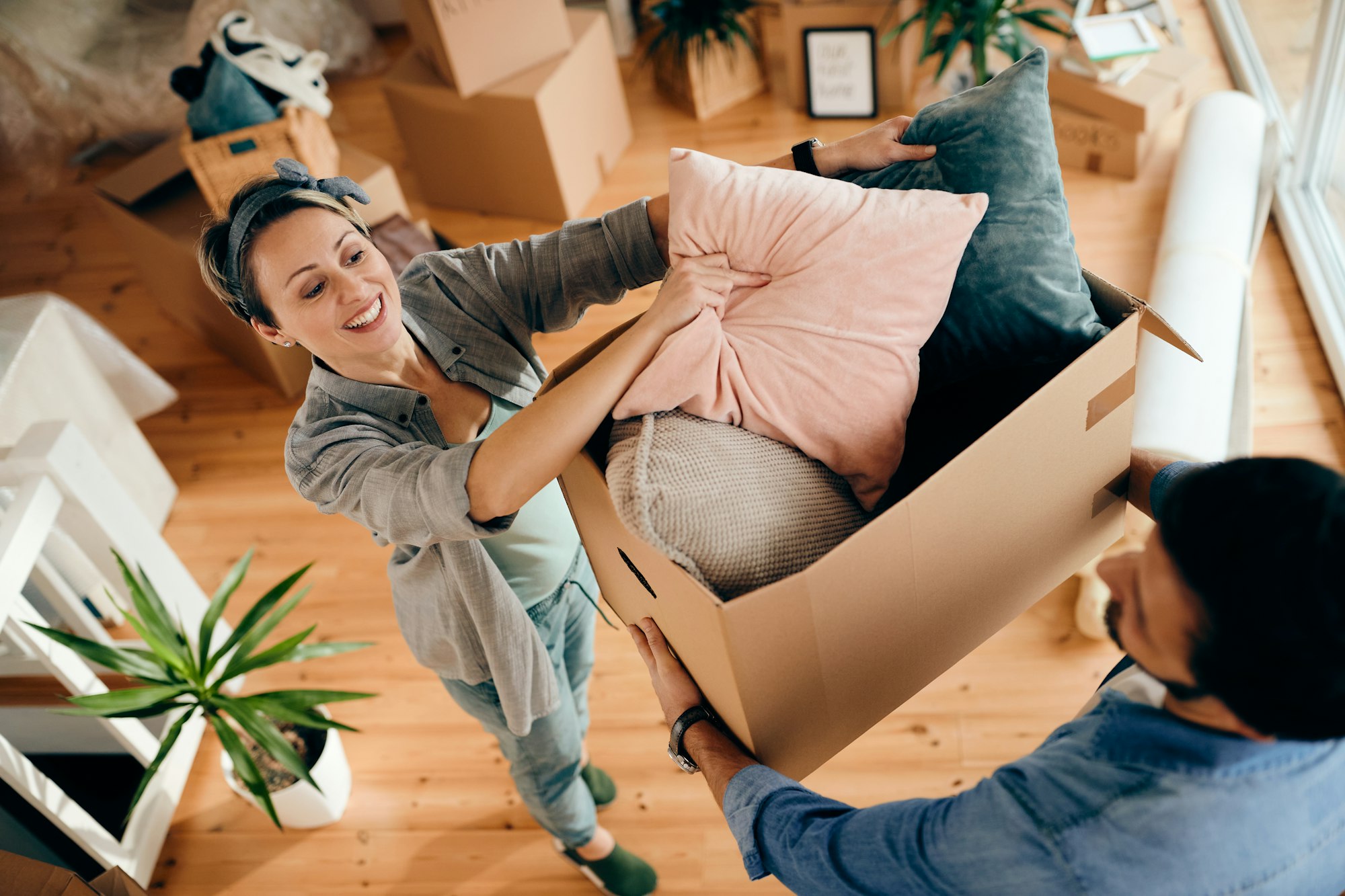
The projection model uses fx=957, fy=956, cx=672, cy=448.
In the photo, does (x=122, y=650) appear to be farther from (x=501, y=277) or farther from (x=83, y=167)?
(x=83, y=167)

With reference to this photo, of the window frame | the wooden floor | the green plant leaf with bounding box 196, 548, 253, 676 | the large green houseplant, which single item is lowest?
the wooden floor

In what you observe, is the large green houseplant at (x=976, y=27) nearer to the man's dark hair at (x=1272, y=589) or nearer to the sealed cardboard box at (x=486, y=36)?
the sealed cardboard box at (x=486, y=36)

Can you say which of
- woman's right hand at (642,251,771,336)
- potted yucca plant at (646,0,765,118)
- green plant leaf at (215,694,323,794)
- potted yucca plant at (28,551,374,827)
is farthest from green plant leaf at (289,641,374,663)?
potted yucca plant at (646,0,765,118)

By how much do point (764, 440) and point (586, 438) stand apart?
0.53 feet

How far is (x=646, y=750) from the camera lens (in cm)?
183

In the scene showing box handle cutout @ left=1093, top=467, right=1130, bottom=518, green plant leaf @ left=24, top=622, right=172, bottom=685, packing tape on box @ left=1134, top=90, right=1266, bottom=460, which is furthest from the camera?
packing tape on box @ left=1134, top=90, right=1266, bottom=460

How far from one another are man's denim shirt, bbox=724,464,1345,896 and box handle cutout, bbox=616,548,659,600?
272mm

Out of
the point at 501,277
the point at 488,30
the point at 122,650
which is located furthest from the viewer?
the point at 488,30

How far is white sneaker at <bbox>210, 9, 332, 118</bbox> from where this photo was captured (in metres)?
2.17

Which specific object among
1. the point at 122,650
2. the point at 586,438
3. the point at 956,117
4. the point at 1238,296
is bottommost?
the point at 1238,296

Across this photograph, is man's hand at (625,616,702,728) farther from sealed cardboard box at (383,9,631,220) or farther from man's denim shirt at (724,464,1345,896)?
sealed cardboard box at (383,9,631,220)

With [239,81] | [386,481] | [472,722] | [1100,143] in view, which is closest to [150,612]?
[472,722]

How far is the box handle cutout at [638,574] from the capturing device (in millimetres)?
851

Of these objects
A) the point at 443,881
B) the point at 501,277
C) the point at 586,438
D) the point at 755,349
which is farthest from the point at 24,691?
the point at 755,349
